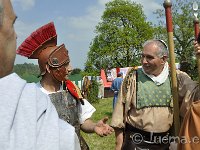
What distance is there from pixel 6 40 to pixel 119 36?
35.9m

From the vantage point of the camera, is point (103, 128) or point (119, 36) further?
point (119, 36)

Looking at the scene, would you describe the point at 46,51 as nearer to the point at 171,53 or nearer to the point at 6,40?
the point at 171,53


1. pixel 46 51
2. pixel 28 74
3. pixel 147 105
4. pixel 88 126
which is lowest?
pixel 88 126

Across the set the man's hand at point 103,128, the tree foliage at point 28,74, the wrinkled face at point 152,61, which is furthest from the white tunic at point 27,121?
the wrinkled face at point 152,61

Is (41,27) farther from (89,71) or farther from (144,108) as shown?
(89,71)

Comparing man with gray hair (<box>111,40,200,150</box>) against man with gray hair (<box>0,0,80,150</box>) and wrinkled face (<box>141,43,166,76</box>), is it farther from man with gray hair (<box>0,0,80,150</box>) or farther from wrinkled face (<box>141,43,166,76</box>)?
man with gray hair (<box>0,0,80,150</box>)

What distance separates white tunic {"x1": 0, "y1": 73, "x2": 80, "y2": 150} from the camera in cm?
105

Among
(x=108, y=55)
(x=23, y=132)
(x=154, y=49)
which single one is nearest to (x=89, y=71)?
(x=108, y=55)

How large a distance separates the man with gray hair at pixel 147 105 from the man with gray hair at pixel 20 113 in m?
2.02

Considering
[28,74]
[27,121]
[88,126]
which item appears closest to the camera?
[27,121]

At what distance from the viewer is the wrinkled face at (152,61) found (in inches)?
130

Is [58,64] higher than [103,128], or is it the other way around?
[58,64]

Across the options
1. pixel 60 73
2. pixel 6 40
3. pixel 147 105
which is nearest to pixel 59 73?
pixel 60 73

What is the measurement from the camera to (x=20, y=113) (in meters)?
1.08
